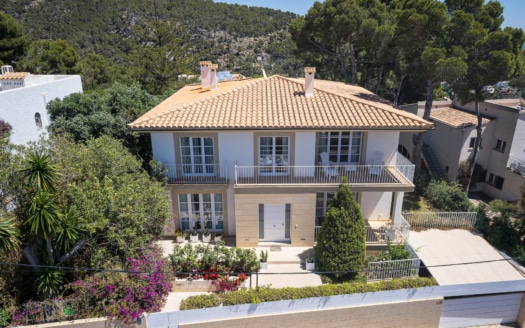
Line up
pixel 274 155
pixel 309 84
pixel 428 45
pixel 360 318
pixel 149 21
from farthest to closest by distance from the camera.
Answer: pixel 149 21 → pixel 428 45 → pixel 309 84 → pixel 274 155 → pixel 360 318

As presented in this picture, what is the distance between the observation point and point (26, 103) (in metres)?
17.9

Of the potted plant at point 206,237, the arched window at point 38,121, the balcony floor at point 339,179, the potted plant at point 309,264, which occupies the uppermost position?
the arched window at point 38,121

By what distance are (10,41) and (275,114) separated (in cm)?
3426

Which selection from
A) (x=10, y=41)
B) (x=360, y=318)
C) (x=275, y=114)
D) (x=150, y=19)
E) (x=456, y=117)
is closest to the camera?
(x=360, y=318)

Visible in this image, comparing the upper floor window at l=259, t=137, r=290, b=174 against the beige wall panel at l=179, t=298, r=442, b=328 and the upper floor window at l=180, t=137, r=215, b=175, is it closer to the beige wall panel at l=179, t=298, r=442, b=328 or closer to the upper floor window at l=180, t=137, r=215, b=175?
the upper floor window at l=180, t=137, r=215, b=175

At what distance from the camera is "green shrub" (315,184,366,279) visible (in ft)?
47.9

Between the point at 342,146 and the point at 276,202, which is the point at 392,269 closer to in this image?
the point at 276,202

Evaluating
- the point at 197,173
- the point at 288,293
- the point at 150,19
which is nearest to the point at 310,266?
the point at 288,293

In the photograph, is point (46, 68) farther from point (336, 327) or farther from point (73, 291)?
point (336, 327)

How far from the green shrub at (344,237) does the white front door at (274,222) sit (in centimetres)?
303

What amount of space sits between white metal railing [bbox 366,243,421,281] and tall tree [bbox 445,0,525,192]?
12847mm

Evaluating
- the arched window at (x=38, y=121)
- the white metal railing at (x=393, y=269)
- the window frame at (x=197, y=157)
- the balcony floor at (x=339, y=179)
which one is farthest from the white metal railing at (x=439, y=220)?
the arched window at (x=38, y=121)

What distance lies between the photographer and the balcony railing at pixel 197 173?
17.2m

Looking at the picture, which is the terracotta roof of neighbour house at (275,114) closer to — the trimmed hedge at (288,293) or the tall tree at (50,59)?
the trimmed hedge at (288,293)
